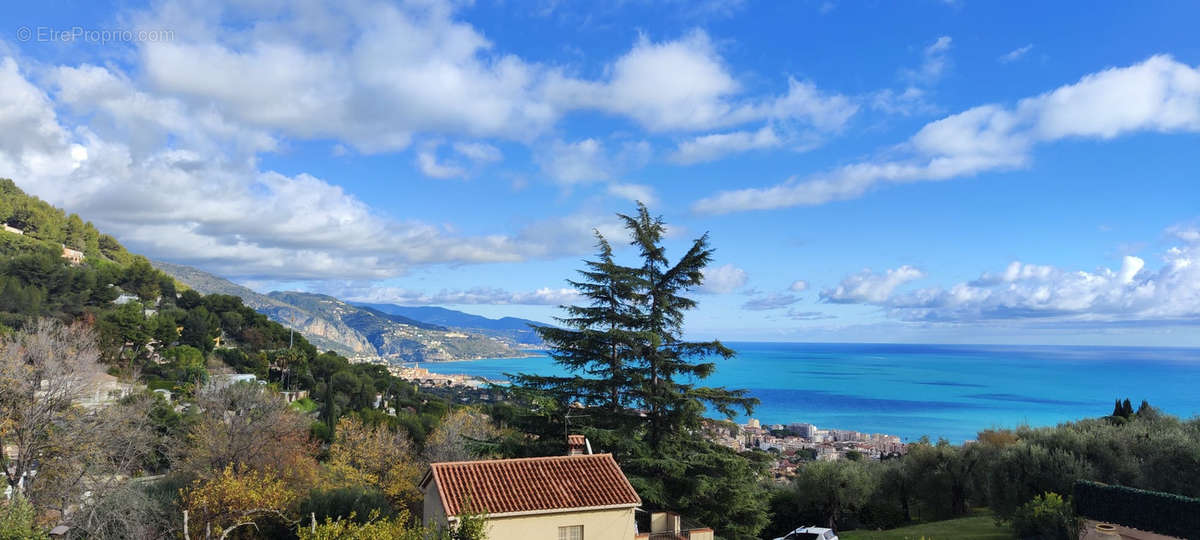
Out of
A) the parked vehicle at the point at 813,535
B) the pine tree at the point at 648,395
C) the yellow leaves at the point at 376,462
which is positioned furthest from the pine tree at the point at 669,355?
the yellow leaves at the point at 376,462

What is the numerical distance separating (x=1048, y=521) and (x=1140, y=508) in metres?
2.15

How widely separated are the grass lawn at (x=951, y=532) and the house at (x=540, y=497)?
34.4 ft

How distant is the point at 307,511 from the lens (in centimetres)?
1638

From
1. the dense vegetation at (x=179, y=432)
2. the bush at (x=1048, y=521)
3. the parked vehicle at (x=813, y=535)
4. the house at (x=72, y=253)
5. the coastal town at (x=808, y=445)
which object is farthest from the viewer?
the house at (x=72, y=253)

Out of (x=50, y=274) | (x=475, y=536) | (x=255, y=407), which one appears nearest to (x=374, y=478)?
(x=255, y=407)

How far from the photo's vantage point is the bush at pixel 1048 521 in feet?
58.0

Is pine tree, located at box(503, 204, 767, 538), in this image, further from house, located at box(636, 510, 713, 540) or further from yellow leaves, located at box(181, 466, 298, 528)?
yellow leaves, located at box(181, 466, 298, 528)

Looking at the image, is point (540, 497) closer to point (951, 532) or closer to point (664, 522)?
point (664, 522)

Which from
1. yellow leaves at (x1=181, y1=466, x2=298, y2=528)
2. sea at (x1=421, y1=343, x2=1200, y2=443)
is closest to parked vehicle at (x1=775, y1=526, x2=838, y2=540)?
yellow leaves at (x1=181, y1=466, x2=298, y2=528)

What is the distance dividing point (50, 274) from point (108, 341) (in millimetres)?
20138

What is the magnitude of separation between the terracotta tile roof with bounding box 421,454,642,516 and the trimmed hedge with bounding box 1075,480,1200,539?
14.0 metres

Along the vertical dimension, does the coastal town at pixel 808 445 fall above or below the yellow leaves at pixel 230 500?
below

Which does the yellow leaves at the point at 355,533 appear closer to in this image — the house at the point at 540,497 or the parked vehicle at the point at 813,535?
the house at the point at 540,497

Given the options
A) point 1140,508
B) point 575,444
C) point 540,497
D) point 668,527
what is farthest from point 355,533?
point 1140,508
